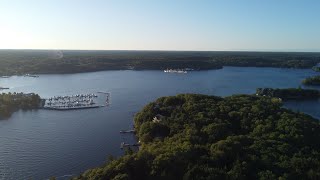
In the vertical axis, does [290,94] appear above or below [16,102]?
above

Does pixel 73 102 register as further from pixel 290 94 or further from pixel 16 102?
pixel 290 94


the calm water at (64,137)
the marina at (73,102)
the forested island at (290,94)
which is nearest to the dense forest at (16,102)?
the marina at (73,102)

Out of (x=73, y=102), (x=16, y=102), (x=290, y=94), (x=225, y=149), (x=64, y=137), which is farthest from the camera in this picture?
(x=290, y=94)

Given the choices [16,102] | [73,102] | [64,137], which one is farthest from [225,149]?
[16,102]

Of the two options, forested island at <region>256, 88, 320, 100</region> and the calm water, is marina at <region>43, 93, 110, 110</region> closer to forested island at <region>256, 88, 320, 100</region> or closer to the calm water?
the calm water

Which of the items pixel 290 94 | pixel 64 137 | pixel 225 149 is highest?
pixel 225 149

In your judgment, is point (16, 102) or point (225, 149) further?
point (16, 102)

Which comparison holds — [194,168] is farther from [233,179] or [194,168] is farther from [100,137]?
[100,137]

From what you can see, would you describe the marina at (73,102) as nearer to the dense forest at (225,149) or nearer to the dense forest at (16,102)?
the dense forest at (16,102)
